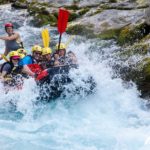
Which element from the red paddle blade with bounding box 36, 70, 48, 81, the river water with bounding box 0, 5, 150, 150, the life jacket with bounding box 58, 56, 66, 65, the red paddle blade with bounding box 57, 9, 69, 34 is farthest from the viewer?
the red paddle blade with bounding box 57, 9, 69, 34

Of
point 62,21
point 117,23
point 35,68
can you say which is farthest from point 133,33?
point 35,68

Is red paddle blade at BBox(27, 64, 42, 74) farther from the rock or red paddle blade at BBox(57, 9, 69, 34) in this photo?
the rock

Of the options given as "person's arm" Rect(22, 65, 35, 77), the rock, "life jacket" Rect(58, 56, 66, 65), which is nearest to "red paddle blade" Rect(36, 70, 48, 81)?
"person's arm" Rect(22, 65, 35, 77)

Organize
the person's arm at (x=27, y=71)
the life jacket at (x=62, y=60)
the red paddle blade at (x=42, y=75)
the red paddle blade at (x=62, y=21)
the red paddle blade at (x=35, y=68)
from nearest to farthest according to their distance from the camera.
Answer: the red paddle blade at (x=42, y=75)
the person's arm at (x=27, y=71)
the red paddle blade at (x=35, y=68)
the life jacket at (x=62, y=60)
the red paddle blade at (x=62, y=21)

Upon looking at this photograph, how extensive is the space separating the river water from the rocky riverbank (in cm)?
42

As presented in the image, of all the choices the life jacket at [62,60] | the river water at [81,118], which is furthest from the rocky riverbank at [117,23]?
the life jacket at [62,60]

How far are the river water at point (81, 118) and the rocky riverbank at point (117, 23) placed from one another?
1.37 ft

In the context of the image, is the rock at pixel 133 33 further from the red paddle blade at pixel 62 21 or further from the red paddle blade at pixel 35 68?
the red paddle blade at pixel 35 68

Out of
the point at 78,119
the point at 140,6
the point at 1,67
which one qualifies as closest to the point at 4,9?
the point at 140,6

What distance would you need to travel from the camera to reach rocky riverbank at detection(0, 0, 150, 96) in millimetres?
10797

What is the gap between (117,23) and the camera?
15.4m

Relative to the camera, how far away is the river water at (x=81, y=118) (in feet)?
27.7

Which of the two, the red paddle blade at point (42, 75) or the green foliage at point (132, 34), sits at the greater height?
the green foliage at point (132, 34)

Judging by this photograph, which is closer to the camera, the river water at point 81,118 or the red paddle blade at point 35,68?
the river water at point 81,118
